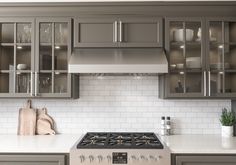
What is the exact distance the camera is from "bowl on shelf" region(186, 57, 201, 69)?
108 inches

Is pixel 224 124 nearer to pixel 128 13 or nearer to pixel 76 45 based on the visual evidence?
pixel 128 13

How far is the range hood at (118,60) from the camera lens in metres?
2.52

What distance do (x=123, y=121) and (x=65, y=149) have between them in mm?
916

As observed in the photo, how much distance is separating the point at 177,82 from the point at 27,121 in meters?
1.66

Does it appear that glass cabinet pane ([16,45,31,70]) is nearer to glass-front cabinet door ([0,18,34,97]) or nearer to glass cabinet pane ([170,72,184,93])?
glass-front cabinet door ([0,18,34,97])

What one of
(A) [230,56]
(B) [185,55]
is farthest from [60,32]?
(A) [230,56]

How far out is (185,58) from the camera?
2764mm

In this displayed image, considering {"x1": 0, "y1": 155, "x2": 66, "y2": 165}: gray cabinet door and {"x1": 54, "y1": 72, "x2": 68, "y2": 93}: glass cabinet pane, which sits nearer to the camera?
{"x1": 0, "y1": 155, "x2": 66, "y2": 165}: gray cabinet door

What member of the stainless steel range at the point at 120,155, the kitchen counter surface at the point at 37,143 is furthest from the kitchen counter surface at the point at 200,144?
the kitchen counter surface at the point at 37,143

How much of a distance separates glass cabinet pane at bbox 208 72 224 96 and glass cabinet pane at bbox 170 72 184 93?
0.92ft

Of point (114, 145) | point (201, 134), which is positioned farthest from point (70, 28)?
point (201, 134)

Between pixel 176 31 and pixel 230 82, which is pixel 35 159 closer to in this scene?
pixel 176 31

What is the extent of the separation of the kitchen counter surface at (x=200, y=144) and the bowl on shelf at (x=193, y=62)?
0.73m

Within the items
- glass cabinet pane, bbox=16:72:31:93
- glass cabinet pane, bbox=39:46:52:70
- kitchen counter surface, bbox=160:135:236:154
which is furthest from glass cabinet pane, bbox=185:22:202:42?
glass cabinet pane, bbox=16:72:31:93
